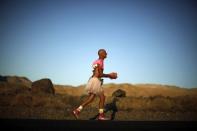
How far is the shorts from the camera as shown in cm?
793

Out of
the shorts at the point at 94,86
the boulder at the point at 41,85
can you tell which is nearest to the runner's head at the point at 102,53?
A: the shorts at the point at 94,86

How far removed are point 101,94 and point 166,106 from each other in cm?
1163

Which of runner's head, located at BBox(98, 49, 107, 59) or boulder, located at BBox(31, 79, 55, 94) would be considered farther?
boulder, located at BBox(31, 79, 55, 94)

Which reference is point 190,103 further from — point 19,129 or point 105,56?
point 19,129

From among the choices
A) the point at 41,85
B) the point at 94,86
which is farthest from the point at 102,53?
the point at 41,85

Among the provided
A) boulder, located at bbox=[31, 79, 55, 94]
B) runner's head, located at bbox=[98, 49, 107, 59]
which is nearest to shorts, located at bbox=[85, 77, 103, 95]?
runner's head, located at bbox=[98, 49, 107, 59]

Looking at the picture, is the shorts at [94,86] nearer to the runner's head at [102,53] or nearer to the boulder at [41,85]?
the runner's head at [102,53]

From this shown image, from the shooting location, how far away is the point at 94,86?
792 cm

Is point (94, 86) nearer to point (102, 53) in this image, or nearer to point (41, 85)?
point (102, 53)

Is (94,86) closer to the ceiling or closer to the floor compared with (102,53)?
closer to the floor

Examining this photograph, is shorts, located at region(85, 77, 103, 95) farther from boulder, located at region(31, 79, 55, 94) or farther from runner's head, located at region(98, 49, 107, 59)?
boulder, located at region(31, 79, 55, 94)

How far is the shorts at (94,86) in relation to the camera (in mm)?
7930

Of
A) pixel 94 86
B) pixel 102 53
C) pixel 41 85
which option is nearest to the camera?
pixel 94 86

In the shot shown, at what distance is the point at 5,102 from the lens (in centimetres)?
1814
